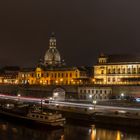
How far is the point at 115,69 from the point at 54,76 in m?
24.9

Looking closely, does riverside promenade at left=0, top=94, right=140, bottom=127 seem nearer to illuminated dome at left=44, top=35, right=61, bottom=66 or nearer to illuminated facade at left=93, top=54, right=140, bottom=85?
illuminated facade at left=93, top=54, right=140, bottom=85

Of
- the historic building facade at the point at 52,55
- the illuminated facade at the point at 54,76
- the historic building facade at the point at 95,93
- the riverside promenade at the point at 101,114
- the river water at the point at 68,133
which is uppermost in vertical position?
the historic building facade at the point at 52,55

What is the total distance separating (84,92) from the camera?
89.4 meters

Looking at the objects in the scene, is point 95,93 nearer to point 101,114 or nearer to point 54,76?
point 101,114

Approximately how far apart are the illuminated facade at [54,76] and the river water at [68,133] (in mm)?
62336

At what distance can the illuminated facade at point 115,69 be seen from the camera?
10712 centimetres

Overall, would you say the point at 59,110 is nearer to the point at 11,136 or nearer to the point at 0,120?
the point at 0,120

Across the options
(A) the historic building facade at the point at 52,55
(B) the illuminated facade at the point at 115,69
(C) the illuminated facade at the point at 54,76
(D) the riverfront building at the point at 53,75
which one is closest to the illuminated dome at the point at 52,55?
(A) the historic building facade at the point at 52,55

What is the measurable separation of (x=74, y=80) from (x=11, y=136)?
2795 inches

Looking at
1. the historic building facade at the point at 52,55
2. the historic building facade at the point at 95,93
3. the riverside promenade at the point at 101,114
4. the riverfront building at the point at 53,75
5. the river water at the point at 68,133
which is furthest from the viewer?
the historic building facade at the point at 52,55

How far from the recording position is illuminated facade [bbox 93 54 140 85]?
10712cm

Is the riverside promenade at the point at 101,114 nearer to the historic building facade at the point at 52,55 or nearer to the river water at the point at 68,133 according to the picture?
the river water at the point at 68,133

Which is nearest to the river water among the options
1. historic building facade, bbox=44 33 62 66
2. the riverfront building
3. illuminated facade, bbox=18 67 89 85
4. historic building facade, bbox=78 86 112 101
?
historic building facade, bbox=78 86 112 101

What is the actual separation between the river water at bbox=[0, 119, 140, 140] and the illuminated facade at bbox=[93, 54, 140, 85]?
5372 cm
